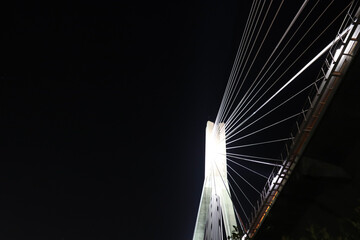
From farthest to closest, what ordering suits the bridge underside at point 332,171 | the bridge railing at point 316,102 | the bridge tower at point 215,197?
the bridge tower at point 215,197 < the bridge underside at point 332,171 < the bridge railing at point 316,102

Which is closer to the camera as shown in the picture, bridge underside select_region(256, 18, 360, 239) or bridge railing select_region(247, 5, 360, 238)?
bridge railing select_region(247, 5, 360, 238)

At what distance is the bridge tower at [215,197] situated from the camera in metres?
10.3

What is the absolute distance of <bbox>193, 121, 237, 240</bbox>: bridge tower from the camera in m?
10.3

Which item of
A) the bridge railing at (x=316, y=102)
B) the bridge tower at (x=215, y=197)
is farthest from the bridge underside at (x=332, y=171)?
the bridge tower at (x=215, y=197)

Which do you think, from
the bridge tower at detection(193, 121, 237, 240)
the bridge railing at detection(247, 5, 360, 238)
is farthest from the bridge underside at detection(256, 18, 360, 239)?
the bridge tower at detection(193, 121, 237, 240)

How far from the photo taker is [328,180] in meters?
5.54

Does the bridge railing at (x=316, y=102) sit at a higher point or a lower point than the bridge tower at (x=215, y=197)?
higher

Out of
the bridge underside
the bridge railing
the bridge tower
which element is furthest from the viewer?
the bridge tower

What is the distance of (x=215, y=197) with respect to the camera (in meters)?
11.6

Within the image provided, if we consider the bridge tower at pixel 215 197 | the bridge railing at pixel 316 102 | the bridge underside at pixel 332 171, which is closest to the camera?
the bridge railing at pixel 316 102

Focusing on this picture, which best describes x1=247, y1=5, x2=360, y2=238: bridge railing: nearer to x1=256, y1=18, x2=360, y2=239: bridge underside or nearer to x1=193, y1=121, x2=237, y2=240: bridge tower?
x1=256, y1=18, x2=360, y2=239: bridge underside

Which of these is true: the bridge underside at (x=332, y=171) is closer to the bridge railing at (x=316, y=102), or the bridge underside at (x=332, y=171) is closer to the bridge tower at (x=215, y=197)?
the bridge railing at (x=316, y=102)

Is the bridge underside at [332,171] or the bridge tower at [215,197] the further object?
the bridge tower at [215,197]

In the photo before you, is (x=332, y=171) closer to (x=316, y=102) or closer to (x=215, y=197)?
(x=316, y=102)
